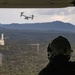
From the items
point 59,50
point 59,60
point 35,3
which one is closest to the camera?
point 59,60

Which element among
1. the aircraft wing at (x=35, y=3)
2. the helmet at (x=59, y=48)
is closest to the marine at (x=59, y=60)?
the helmet at (x=59, y=48)

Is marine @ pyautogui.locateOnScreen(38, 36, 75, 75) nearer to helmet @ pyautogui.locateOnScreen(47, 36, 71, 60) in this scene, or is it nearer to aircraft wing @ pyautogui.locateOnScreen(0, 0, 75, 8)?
helmet @ pyautogui.locateOnScreen(47, 36, 71, 60)

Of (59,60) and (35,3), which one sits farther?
(35,3)

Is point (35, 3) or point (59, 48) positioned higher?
point (35, 3)

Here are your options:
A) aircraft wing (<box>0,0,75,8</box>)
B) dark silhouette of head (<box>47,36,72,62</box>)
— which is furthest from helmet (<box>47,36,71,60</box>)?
aircraft wing (<box>0,0,75,8</box>)

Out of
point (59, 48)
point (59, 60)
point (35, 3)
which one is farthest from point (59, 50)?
point (35, 3)

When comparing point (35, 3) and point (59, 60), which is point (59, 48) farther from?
point (35, 3)

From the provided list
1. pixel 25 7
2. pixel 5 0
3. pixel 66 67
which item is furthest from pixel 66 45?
pixel 25 7
